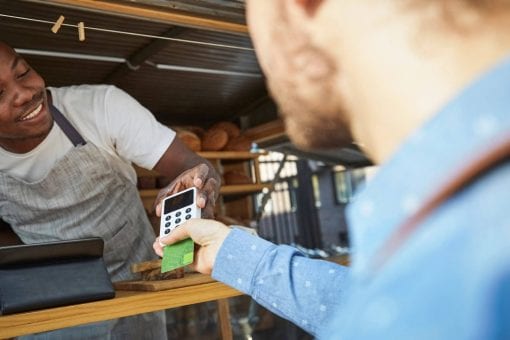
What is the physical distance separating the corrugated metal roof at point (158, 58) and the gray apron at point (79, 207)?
0.59 meters

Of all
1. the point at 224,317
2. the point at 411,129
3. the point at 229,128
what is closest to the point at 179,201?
the point at 224,317

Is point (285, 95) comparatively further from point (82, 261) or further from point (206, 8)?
point (206, 8)

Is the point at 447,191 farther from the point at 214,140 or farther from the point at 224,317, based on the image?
the point at 214,140

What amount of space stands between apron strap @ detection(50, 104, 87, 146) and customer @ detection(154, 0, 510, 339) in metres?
1.43

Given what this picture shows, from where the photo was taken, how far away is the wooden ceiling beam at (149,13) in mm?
1504

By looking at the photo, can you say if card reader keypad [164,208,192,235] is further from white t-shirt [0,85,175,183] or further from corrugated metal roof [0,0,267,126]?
corrugated metal roof [0,0,267,126]

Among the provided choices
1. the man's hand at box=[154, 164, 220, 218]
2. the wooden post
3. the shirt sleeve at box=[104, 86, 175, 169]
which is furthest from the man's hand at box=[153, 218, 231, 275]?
the shirt sleeve at box=[104, 86, 175, 169]

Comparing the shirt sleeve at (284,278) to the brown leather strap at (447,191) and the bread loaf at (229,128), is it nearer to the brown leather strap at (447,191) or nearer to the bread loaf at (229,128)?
the brown leather strap at (447,191)

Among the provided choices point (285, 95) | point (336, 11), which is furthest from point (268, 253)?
point (336, 11)

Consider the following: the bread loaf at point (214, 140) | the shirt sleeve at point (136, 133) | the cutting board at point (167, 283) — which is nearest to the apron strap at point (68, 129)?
the shirt sleeve at point (136, 133)

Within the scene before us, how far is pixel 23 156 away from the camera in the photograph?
6.07 ft

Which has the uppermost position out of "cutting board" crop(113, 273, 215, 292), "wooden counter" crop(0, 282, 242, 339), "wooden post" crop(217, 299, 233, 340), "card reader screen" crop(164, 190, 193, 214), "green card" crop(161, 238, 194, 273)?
"card reader screen" crop(164, 190, 193, 214)

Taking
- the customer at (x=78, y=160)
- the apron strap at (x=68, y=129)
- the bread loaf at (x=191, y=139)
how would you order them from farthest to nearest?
the bread loaf at (x=191, y=139)
the apron strap at (x=68, y=129)
the customer at (x=78, y=160)

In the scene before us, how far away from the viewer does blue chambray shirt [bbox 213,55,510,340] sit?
1.02 ft
